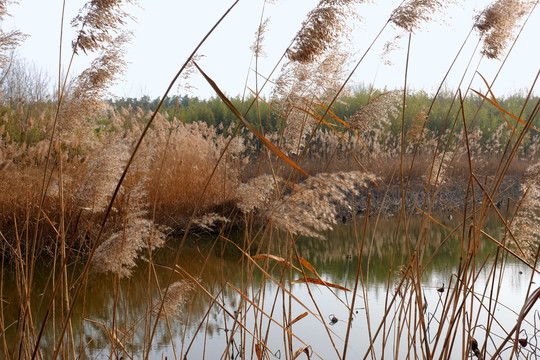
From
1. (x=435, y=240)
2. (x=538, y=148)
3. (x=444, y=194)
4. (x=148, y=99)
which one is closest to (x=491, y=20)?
(x=435, y=240)

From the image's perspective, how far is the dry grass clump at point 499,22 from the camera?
1770 millimetres

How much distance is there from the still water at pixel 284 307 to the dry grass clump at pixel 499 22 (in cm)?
73

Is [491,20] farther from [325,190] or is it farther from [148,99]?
[148,99]

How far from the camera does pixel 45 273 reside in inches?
177

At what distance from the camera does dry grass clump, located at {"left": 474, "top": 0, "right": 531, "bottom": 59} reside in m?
1.77

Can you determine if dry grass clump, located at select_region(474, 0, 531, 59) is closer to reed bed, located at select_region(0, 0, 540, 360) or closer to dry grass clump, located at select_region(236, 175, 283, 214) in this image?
reed bed, located at select_region(0, 0, 540, 360)

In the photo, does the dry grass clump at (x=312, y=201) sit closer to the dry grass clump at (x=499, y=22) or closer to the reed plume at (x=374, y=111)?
the reed plume at (x=374, y=111)

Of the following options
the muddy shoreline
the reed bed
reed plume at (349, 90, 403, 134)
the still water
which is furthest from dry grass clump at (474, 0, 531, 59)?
the muddy shoreline

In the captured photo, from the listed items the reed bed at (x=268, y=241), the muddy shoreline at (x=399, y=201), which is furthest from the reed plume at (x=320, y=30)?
the muddy shoreline at (x=399, y=201)

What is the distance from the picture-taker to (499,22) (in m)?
1.78

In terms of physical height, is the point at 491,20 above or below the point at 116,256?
above

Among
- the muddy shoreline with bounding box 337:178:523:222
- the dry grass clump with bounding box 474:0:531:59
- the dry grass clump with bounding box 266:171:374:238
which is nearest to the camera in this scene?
the dry grass clump with bounding box 266:171:374:238

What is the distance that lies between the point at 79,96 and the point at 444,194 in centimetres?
869

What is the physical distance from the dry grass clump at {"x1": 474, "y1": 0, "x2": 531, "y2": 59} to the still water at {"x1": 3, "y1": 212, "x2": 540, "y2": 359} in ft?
2.38
